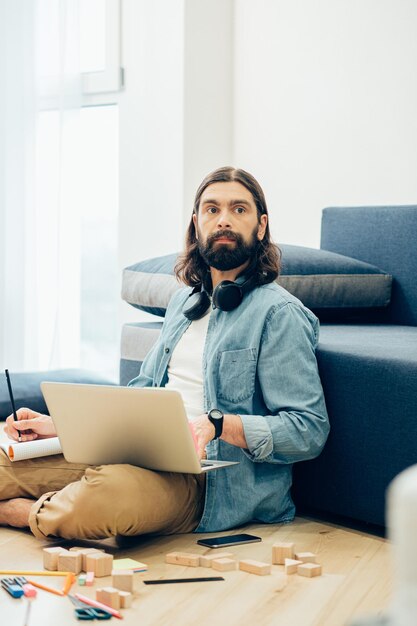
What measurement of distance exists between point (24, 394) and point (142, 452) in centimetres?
154

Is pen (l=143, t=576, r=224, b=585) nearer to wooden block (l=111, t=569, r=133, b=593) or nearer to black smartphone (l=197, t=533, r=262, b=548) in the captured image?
wooden block (l=111, t=569, r=133, b=593)

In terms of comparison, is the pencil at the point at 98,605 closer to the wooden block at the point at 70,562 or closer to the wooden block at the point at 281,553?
the wooden block at the point at 70,562

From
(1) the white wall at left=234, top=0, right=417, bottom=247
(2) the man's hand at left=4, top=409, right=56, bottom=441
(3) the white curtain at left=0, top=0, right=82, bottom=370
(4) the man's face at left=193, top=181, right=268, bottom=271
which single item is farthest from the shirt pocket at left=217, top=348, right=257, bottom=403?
(3) the white curtain at left=0, top=0, right=82, bottom=370

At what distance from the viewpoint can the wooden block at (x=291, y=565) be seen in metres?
1.94

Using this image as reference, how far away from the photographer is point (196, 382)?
2.34 meters

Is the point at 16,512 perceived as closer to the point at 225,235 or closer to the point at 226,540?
the point at 226,540

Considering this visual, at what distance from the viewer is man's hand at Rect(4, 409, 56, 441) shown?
231 cm

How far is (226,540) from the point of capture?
7.06ft

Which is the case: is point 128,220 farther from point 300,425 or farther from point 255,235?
point 300,425

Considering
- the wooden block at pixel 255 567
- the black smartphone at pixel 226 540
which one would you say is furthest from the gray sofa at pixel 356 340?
the wooden block at pixel 255 567

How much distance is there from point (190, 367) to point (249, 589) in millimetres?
655

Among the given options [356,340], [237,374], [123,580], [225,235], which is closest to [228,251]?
[225,235]

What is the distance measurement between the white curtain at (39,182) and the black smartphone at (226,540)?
7.54 feet

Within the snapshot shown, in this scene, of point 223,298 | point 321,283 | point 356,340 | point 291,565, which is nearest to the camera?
point 291,565
